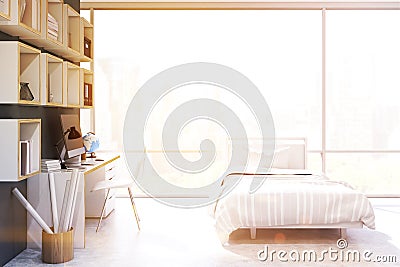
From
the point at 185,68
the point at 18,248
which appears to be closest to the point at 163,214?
the point at 18,248

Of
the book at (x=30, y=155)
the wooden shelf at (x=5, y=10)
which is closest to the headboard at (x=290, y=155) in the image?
the book at (x=30, y=155)

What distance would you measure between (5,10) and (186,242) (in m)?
2.47

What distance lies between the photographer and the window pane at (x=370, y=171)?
11.4 meters

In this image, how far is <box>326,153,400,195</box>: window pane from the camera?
11352 mm

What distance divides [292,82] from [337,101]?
2.64m

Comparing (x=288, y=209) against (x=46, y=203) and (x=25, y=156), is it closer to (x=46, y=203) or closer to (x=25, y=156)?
(x=46, y=203)

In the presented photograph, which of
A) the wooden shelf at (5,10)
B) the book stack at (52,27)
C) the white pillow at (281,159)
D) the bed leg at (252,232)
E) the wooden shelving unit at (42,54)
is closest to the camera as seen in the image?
the wooden shelf at (5,10)

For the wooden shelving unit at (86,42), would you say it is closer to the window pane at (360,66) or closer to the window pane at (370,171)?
the window pane at (360,66)

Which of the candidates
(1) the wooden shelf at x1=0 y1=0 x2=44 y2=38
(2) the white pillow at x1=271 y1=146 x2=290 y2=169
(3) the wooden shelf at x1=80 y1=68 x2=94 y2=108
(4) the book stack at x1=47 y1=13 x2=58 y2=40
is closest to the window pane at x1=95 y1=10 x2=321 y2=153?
(2) the white pillow at x1=271 y1=146 x2=290 y2=169

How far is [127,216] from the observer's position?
5.76 metres

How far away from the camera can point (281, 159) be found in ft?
21.1

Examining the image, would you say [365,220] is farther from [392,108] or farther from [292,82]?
[392,108]

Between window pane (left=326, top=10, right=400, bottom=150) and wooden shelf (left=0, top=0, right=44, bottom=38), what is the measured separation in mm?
7142

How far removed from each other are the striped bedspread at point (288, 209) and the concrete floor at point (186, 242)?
0.65 ft
